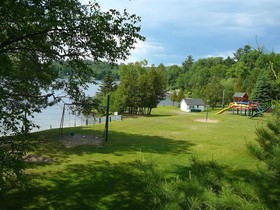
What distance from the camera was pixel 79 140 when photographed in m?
23.3

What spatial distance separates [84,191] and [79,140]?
1089 centimetres

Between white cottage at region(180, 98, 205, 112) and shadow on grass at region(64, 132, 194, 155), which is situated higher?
white cottage at region(180, 98, 205, 112)

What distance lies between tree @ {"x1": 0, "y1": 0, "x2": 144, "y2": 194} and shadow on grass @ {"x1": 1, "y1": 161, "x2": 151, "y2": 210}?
3696 mm

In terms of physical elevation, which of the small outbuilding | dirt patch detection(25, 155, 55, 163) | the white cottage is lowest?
dirt patch detection(25, 155, 55, 163)

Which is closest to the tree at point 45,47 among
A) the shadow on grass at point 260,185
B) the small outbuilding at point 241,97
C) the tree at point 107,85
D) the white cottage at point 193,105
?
the shadow on grass at point 260,185

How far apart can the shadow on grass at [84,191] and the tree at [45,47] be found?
145 inches

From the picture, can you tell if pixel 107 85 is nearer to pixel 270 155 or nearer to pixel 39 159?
pixel 39 159

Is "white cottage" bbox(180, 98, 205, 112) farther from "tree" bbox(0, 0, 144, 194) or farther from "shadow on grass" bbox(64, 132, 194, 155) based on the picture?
"tree" bbox(0, 0, 144, 194)

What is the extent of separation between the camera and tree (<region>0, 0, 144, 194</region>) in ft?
25.9

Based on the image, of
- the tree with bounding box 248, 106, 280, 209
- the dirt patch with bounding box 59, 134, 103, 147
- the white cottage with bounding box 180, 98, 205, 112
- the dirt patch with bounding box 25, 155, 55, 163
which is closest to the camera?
the tree with bounding box 248, 106, 280, 209

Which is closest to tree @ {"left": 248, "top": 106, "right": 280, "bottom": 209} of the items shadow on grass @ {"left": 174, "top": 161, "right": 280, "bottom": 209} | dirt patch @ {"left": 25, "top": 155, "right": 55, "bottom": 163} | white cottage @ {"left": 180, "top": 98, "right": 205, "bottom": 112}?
shadow on grass @ {"left": 174, "top": 161, "right": 280, "bottom": 209}

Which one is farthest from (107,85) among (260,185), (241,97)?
(260,185)

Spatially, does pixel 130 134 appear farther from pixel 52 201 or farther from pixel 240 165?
pixel 52 201

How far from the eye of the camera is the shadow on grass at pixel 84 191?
450 inches
